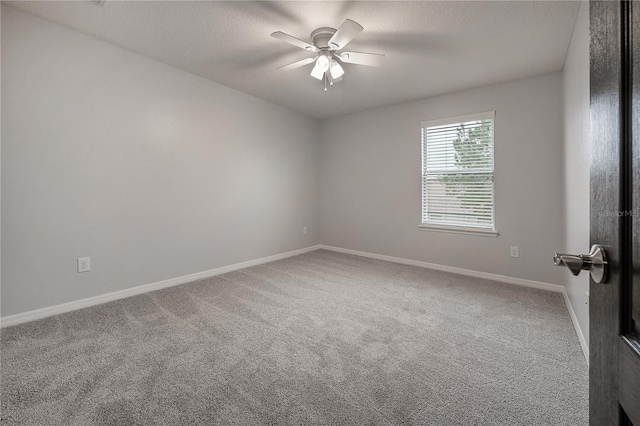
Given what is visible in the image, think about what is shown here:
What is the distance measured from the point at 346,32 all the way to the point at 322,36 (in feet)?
1.52

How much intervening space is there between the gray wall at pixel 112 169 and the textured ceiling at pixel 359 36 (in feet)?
0.87

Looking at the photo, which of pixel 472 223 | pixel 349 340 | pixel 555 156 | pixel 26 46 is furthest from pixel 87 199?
pixel 555 156

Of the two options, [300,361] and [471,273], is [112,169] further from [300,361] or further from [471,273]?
[471,273]

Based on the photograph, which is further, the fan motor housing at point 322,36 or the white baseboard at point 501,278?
the fan motor housing at point 322,36

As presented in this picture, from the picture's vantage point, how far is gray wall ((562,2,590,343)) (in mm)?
1886

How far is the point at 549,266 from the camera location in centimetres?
317

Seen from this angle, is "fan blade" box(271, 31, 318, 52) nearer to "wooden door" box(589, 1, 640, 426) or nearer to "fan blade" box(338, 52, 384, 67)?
"fan blade" box(338, 52, 384, 67)

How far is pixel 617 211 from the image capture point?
→ 1.52 ft

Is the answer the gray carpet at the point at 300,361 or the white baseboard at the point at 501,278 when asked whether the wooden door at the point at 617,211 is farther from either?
the white baseboard at the point at 501,278

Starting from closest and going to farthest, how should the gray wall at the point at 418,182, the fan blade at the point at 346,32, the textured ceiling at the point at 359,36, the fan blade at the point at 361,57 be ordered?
1. the fan blade at the point at 346,32
2. the textured ceiling at the point at 359,36
3. the fan blade at the point at 361,57
4. the gray wall at the point at 418,182

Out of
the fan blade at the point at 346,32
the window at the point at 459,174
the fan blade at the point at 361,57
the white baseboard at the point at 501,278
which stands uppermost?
the fan blade at the point at 361,57

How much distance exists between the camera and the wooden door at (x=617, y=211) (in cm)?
42

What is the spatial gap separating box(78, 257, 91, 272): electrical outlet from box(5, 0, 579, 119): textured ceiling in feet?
6.65

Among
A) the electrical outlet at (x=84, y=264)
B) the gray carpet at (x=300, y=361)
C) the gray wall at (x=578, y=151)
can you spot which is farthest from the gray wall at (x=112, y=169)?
the gray wall at (x=578, y=151)
